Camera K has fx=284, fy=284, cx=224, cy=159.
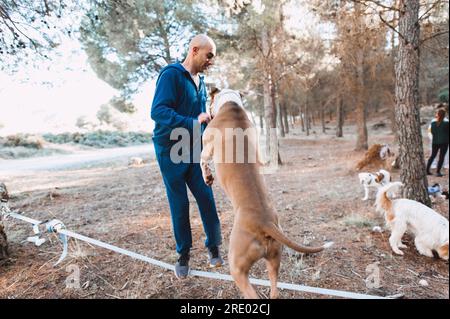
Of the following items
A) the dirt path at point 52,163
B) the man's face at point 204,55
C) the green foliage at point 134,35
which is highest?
the green foliage at point 134,35

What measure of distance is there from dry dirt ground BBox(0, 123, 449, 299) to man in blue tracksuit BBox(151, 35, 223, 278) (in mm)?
751

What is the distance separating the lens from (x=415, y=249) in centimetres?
360

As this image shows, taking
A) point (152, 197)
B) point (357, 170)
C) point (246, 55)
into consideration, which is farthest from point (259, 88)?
point (152, 197)

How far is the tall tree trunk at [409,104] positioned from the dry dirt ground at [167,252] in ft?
2.64

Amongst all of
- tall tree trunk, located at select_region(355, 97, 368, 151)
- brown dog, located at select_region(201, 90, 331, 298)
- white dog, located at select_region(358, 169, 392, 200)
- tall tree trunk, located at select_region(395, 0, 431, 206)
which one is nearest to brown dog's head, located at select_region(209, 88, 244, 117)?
brown dog, located at select_region(201, 90, 331, 298)

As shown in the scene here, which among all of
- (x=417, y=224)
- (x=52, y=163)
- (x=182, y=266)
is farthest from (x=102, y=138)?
(x=417, y=224)

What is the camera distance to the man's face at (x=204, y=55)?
2.35 metres

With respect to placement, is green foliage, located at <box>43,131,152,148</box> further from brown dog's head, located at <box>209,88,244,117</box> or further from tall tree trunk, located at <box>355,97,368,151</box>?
brown dog's head, located at <box>209,88,244,117</box>

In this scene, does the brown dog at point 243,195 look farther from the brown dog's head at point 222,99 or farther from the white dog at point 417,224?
the white dog at point 417,224

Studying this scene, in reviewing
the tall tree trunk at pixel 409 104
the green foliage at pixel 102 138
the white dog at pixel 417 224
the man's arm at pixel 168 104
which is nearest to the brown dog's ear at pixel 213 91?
the man's arm at pixel 168 104

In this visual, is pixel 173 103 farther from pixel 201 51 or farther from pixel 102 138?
pixel 102 138

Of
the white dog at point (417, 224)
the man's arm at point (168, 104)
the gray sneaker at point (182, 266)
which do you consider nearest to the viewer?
the man's arm at point (168, 104)
